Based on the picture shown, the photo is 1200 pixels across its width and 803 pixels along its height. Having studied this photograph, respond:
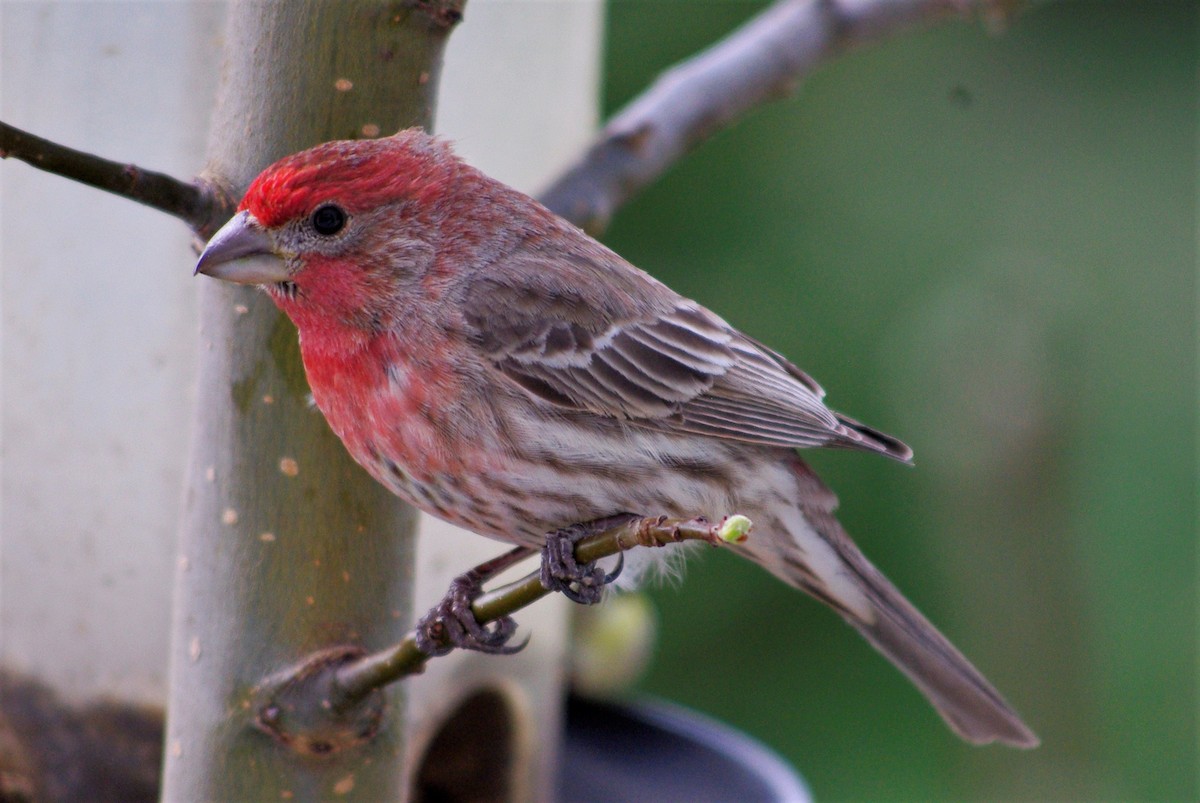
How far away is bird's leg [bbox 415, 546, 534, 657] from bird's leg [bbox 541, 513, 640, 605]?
12cm

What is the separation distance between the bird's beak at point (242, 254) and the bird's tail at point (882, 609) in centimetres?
102

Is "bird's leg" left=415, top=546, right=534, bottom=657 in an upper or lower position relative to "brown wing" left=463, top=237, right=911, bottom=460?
lower

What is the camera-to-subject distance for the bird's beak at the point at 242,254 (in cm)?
196

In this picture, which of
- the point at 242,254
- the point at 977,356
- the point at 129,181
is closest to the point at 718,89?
the point at 242,254

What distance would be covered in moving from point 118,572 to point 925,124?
15.4 ft

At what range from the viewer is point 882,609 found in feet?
8.64

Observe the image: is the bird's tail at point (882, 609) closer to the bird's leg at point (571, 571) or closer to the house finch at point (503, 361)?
the house finch at point (503, 361)

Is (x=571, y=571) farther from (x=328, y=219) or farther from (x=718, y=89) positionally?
(x=718, y=89)

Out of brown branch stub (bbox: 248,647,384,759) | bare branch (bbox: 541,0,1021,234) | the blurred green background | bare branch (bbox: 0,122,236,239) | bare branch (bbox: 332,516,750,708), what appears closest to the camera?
bare branch (bbox: 332,516,750,708)

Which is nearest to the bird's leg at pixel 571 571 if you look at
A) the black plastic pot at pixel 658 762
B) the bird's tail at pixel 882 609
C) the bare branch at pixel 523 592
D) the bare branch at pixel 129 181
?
the bare branch at pixel 523 592

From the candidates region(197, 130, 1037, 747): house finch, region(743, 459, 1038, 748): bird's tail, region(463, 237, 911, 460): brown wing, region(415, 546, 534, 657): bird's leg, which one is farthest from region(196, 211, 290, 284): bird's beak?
region(743, 459, 1038, 748): bird's tail

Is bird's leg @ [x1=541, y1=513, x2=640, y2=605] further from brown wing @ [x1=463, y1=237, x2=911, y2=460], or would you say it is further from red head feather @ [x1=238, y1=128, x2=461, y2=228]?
red head feather @ [x1=238, y1=128, x2=461, y2=228]

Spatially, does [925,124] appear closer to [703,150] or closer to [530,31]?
[703,150]

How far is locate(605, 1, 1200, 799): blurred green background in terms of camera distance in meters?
5.13
